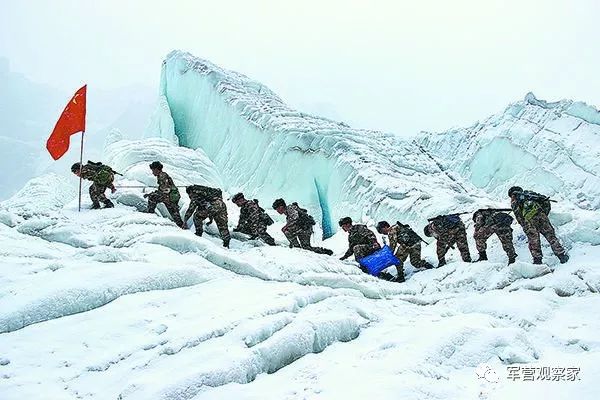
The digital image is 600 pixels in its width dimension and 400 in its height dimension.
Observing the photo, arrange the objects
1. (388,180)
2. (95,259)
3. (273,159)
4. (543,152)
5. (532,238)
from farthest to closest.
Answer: (543,152)
(273,159)
(388,180)
(532,238)
(95,259)

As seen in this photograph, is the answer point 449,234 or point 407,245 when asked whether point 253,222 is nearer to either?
point 407,245

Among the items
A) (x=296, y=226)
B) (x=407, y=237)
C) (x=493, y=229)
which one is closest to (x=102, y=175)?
(x=296, y=226)

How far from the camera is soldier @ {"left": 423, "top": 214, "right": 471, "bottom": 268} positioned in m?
9.18

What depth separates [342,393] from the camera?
13.1 ft

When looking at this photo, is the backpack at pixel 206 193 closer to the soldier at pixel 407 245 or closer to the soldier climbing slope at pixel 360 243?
the soldier climbing slope at pixel 360 243

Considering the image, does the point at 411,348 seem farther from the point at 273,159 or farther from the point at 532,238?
the point at 273,159

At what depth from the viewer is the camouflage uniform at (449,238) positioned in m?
9.16

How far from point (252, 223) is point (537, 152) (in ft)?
56.8

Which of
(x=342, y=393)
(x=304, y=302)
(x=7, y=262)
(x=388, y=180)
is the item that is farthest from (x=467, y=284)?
(x=388, y=180)

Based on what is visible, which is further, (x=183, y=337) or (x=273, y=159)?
(x=273, y=159)

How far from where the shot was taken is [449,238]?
9328 mm

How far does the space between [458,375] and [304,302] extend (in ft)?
6.61

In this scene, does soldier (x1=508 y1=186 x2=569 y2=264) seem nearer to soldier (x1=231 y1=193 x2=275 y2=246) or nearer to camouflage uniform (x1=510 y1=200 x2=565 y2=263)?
camouflage uniform (x1=510 y1=200 x2=565 y2=263)

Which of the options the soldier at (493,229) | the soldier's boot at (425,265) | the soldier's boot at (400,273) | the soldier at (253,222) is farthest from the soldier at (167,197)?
the soldier at (493,229)
